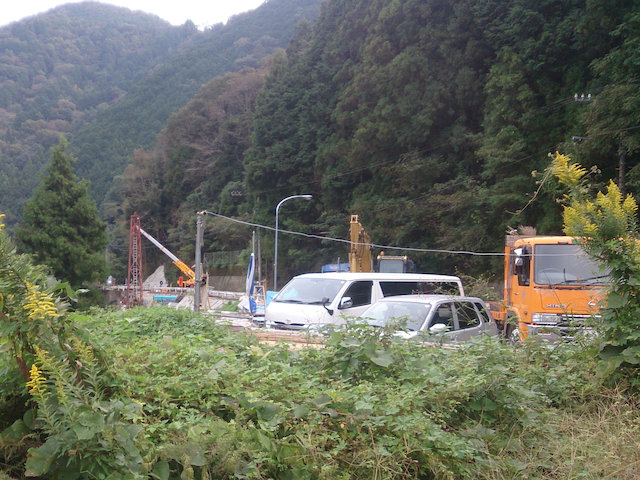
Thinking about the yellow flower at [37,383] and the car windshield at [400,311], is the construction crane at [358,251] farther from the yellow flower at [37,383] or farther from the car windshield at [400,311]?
the yellow flower at [37,383]

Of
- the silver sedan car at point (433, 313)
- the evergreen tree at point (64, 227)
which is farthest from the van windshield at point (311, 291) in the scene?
the evergreen tree at point (64, 227)

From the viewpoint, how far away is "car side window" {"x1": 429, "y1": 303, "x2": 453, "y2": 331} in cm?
894

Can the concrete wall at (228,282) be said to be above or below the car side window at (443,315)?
below

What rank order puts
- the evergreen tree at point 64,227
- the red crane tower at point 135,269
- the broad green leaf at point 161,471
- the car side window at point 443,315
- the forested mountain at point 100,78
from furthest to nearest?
1. the forested mountain at point 100,78
2. the red crane tower at point 135,269
3. the evergreen tree at point 64,227
4. the car side window at point 443,315
5. the broad green leaf at point 161,471

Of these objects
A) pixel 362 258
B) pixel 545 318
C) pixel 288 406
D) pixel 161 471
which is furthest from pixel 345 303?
pixel 362 258

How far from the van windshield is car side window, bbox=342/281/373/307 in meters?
0.22

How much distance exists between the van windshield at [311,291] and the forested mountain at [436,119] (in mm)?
7083

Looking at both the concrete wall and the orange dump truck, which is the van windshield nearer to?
the orange dump truck

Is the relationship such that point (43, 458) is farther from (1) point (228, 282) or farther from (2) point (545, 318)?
(1) point (228, 282)

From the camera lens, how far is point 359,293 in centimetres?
1196

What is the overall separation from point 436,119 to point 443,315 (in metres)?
29.6

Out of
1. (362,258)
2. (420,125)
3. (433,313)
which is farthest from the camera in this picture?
(420,125)

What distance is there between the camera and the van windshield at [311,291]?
1154 centimetres

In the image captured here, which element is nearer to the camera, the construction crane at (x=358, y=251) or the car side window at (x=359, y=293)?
the car side window at (x=359, y=293)
